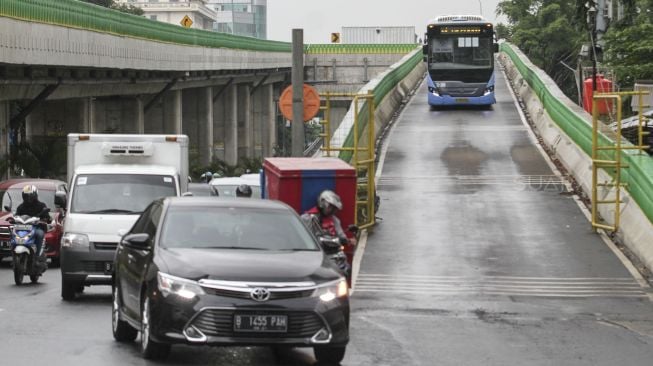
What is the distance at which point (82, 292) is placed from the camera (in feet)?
66.0

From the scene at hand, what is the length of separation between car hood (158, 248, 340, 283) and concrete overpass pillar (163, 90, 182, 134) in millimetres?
58586

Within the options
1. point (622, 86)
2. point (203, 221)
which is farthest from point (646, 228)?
point (622, 86)

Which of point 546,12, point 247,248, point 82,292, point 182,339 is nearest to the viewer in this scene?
point 182,339

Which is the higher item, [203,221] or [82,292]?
[203,221]

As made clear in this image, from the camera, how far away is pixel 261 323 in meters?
11.8

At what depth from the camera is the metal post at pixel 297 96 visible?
23.5m

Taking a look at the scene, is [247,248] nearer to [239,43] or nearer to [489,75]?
[489,75]

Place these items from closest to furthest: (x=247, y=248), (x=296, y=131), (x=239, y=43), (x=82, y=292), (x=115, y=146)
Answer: (x=247, y=248), (x=82, y=292), (x=115, y=146), (x=296, y=131), (x=239, y=43)

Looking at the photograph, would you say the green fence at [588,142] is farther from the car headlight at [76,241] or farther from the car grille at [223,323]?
the car grille at [223,323]

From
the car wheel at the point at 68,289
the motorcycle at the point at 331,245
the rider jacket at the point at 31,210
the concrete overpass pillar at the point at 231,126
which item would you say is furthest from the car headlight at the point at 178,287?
the concrete overpass pillar at the point at 231,126

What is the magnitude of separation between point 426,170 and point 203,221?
22486 mm

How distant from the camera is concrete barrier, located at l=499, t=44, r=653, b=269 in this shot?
76.4 feet

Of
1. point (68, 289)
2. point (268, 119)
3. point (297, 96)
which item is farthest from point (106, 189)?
point (268, 119)

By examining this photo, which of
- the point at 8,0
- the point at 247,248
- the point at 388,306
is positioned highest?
the point at 8,0
